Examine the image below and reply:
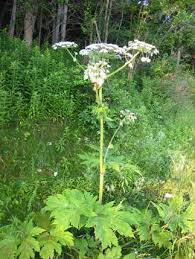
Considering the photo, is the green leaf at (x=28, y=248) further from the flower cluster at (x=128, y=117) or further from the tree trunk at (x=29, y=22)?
the tree trunk at (x=29, y=22)

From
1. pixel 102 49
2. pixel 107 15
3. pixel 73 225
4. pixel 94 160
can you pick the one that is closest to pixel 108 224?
pixel 73 225

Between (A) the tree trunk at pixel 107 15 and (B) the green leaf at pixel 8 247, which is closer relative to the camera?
(B) the green leaf at pixel 8 247

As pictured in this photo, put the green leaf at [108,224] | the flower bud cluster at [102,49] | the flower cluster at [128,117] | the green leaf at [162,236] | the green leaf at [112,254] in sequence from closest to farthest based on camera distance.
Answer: the green leaf at [108,224], the green leaf at [112,254], the green leaf at [162,236], the flower bud cluster at [102,49], the flower cluster at [128,117]

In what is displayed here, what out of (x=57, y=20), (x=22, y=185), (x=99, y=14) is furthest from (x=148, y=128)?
(x=57, y=20)

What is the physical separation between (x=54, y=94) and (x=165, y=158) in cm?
209

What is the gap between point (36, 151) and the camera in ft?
18.2

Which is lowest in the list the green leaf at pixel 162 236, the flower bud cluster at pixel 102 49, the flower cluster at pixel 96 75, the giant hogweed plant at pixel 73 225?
the green leaf at pixel 162 236

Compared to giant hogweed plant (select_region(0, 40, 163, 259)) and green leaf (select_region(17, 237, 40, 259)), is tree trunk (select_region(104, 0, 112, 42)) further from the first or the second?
green leaf (select_region(17, 237, 40, 259))

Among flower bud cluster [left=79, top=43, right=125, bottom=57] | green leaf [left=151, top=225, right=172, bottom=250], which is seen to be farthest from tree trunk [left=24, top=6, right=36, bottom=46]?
green leaf [left=151, top=225, right=172, bottom=250]

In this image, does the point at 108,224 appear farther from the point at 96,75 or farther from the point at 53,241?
the point at 96,75

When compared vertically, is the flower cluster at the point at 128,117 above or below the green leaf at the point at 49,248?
above

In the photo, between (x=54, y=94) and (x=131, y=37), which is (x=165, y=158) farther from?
(x=131, y=37)

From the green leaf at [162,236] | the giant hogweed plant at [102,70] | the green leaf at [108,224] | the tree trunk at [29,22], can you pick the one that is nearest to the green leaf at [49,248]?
the green leaf at [108,224]

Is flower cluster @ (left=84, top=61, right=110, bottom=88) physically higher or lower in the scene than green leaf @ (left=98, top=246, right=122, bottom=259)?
higher
